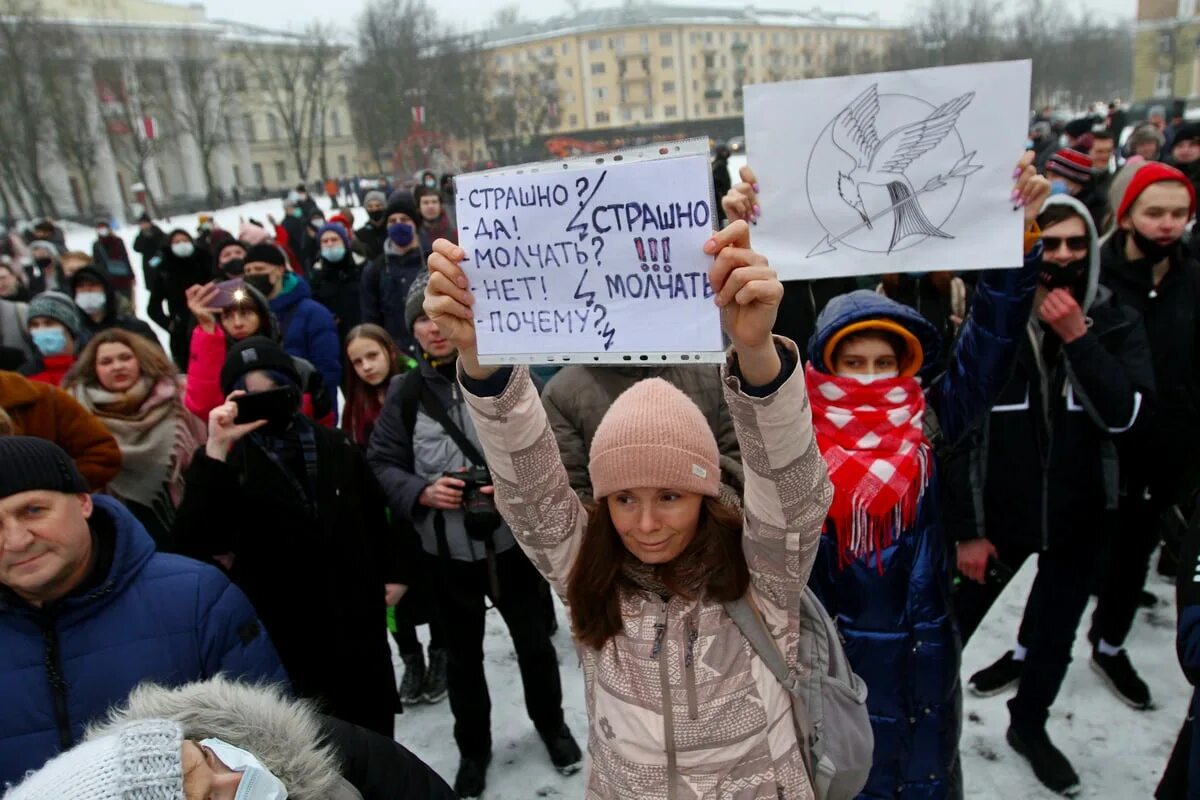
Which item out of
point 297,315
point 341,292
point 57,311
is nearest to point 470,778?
point 297,315

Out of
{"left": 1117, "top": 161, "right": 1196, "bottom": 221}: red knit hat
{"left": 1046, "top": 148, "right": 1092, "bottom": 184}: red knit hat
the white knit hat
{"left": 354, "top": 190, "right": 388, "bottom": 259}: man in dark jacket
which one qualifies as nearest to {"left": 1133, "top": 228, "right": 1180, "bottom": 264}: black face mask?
{"left": 1117, "top": 161, "right": 1196, "bottom": 221}: red knit hat

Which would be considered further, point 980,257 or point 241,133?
point 241,133

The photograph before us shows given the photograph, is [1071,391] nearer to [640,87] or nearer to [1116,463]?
[1116,463]

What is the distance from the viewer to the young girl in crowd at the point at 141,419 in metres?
3.32

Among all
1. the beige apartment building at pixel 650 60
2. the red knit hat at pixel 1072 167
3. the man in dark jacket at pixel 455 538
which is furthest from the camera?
the beige apartment building at pixel 650 60

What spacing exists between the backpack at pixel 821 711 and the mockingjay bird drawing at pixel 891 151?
1.25 m

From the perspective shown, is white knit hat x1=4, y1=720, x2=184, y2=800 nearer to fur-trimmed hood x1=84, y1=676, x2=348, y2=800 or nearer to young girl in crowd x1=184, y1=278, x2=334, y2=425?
fur-trimmed hood x1=84, y1=676, x2=348, y2=800

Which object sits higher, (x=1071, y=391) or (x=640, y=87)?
(x=640, y=87)

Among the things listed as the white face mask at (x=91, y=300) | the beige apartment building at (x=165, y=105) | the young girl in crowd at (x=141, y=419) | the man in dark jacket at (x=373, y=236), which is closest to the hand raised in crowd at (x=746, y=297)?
the young girl in crowd at (x=141, y=419)

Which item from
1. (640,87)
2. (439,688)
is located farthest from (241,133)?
(439,688)

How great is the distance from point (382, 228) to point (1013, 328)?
316 inches

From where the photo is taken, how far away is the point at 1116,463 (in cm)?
277

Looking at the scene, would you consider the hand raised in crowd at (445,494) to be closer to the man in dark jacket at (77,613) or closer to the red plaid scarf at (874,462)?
the man in dark jacket at (77,613)

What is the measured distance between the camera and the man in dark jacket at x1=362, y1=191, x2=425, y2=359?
6.30 meters
